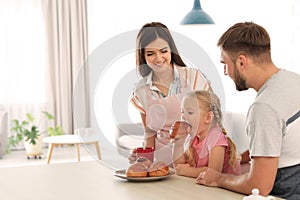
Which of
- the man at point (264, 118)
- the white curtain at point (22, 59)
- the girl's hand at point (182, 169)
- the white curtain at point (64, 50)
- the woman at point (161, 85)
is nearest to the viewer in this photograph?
the man at point (264, 118)

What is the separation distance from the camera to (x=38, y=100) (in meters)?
7.90

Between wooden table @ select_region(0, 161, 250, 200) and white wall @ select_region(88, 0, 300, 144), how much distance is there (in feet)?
0.84

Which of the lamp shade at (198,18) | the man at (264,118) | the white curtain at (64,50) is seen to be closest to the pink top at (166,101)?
the man at (264,118)

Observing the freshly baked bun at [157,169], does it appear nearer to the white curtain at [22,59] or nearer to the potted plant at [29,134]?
the potted plant at [29,134]

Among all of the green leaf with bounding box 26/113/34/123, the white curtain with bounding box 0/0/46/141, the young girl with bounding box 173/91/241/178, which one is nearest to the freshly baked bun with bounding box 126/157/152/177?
the young girl with bounding box 173/91/241/178

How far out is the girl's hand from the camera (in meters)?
2.10

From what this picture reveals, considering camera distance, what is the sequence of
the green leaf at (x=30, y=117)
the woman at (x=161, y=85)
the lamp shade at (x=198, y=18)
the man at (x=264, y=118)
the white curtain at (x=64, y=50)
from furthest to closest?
the white curtain at (x=64, y=50)
the green leaf at (x=30, y=117)
the lamp shade at (x=198, y=18)
the woman at (x=161, y=85)
the man at (x=264, y=118)

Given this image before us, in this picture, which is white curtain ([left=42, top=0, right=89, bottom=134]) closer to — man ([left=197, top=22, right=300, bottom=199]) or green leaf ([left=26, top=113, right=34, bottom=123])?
green leaf ([left=26, top=113, right=34, bottom=123])

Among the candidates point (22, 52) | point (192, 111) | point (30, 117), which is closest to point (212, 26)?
point (30, 117)

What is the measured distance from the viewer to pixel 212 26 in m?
5.73

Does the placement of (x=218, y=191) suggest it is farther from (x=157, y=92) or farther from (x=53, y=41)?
(x=53, y=41)

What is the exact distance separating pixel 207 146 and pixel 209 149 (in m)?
0.03

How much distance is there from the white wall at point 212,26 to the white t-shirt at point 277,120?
33 cm

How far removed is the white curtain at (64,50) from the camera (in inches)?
311
